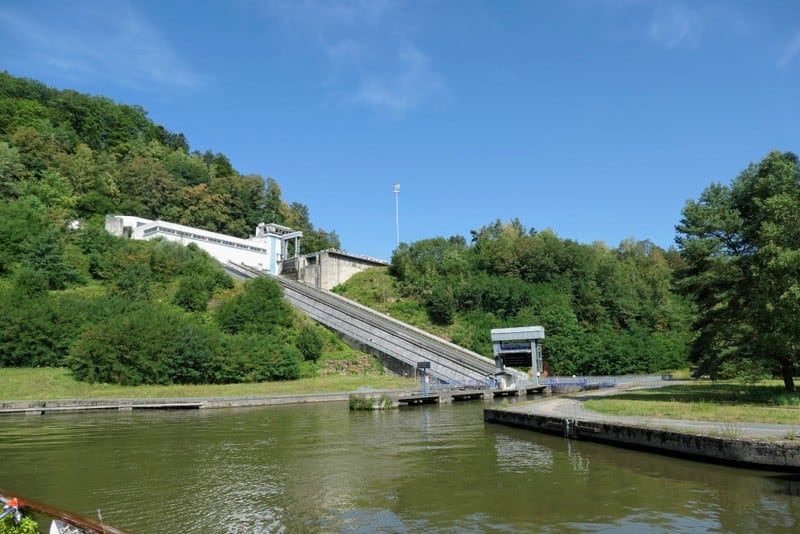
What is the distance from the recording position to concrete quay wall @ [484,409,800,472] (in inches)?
542

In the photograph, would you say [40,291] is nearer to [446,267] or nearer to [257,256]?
[257,256]

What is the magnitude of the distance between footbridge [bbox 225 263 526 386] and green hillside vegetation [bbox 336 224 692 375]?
6.54m

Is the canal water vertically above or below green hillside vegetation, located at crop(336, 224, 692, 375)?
below

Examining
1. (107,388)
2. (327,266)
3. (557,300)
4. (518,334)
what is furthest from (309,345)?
(557,300)

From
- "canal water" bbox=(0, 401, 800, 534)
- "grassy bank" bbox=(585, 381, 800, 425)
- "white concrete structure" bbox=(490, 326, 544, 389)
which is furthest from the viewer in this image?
"white concrete structure" bbox=(490, 326, 544, 389)

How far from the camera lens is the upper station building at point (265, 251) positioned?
7175 cm

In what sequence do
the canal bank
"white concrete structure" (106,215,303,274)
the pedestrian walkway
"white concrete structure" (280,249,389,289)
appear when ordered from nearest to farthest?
the canal bank, the pedestrian walkway, "white concrete structure" (106,215,303,274), "white concrete structure" (280,249,389,289)

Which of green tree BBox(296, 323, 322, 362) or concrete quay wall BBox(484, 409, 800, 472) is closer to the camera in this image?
concrete quay wall BBox(484, 409, 800, 472)

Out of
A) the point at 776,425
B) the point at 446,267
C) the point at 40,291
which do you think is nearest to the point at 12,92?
the point at 40,291

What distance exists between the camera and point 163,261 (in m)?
60.0

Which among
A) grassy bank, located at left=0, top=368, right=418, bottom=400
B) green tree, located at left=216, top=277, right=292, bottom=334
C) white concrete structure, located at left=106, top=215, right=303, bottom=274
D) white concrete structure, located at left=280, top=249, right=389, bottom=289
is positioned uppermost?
white concrete structure, located at left=106, top=215, right=303, bottom=274

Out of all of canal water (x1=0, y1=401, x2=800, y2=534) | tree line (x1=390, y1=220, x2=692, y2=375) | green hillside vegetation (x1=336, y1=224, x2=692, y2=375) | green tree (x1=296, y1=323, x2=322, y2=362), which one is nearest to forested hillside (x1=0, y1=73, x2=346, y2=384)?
green tree (x1=296, y1=323, x2=322, y2=362)

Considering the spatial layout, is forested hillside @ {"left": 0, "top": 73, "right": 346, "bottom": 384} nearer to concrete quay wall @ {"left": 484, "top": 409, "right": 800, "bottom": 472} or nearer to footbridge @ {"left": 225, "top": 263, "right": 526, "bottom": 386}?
footbridge @ {"left": 225, "top": 263, "right": 526, "bottom": 386}

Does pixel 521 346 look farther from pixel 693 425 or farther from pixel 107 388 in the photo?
pixel 107 388
